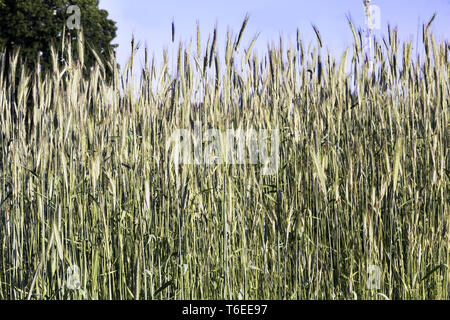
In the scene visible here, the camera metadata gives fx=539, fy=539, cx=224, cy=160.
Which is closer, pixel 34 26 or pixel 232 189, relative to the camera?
pixel 232 189

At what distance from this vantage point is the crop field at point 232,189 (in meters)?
1.58

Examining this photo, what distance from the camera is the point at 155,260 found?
184 cm

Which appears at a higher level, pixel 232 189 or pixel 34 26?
pixel 34 26

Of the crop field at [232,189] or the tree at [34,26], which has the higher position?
the tree at [34,26]

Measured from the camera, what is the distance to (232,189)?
1746 mm

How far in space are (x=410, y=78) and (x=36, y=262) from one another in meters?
1.49

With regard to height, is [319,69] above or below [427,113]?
above

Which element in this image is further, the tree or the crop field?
the tree

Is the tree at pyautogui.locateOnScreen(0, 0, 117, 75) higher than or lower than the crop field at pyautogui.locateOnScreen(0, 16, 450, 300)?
higher

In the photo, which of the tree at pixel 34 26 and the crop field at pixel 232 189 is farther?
the tree at pixel 34 26

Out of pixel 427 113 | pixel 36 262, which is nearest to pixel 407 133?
pixel 427 113

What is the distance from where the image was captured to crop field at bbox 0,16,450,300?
62.1 inches
